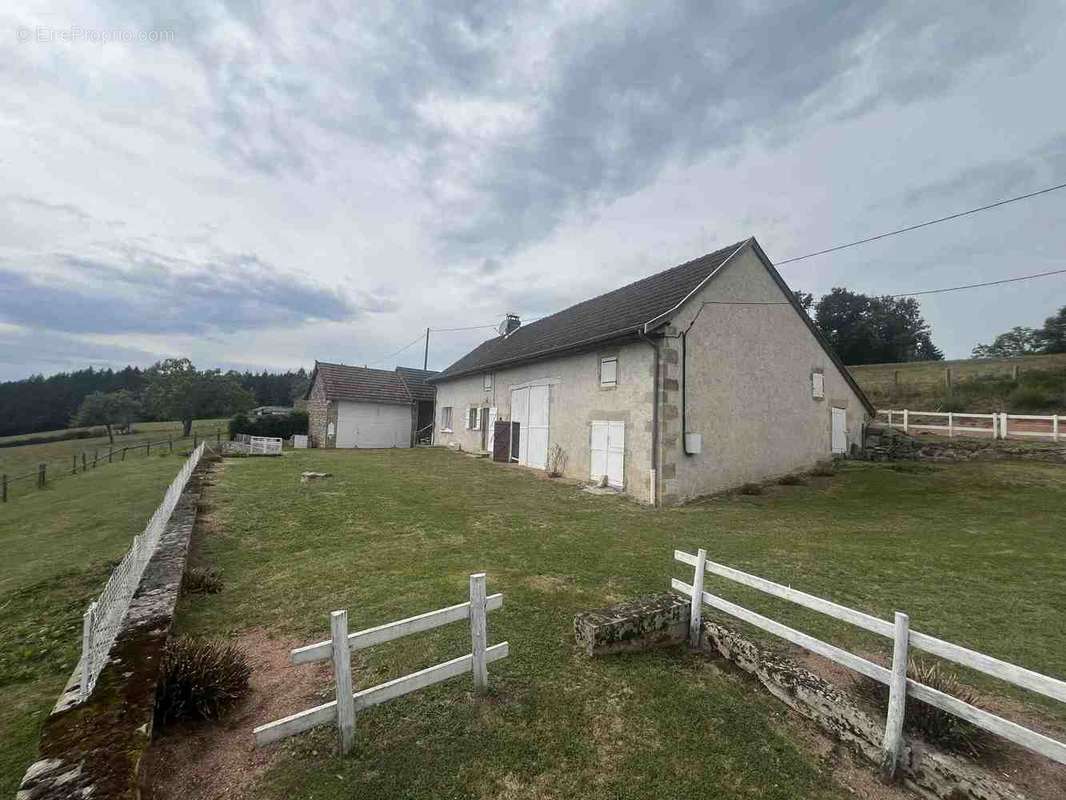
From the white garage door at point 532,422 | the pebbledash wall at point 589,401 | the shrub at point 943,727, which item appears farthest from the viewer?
the white garage door at point 532,422

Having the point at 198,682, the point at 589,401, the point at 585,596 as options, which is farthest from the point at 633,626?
the point at 589,401

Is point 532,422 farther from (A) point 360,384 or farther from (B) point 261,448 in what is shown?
(A) point 360,384

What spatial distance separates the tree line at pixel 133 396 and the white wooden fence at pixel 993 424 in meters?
48.0

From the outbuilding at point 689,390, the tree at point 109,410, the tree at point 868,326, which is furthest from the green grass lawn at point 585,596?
the tree at point 109,410

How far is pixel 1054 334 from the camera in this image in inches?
1511

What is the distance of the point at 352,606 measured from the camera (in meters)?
4.91

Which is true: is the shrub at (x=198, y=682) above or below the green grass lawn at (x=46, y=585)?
above

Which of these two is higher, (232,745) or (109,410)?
(109,410)

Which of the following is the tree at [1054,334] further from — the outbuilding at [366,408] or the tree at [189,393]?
the tree at [189,393]

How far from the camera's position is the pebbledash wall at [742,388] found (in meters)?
11.5

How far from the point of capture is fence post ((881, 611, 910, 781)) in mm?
2811

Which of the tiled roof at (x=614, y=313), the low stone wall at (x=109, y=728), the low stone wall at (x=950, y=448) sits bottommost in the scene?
the low stone wall at (x=109, y=728)

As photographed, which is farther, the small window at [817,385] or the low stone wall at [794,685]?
the small window at [817,385]

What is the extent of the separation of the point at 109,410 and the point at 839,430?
6744 centimetres
